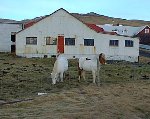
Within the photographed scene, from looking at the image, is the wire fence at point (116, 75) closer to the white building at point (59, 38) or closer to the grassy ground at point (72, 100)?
the grassy ground at point (72, 100)

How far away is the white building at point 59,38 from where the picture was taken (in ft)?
163

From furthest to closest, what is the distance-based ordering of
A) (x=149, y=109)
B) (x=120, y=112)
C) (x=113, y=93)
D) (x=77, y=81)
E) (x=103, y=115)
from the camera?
(x=77, y=81)
(x=113, y=93)
(x=149, y=109)
(x=120, y=112)
(x=103, y=115)

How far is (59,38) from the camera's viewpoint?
50.0m

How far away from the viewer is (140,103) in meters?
17.5

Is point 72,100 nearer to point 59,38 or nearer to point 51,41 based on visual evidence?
point 59,38

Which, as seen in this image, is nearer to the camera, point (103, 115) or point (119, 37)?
point (103, 115)

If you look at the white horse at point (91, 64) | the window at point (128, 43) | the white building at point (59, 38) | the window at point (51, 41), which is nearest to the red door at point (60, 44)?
the white building at point (59, 38)

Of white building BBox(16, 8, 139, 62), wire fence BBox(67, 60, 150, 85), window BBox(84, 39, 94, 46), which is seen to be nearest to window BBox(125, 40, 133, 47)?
white building BBox(16, 8, 139, 62)

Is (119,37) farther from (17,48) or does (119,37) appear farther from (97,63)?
(97,63)

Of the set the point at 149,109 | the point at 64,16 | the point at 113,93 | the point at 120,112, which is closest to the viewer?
the point at 120,112

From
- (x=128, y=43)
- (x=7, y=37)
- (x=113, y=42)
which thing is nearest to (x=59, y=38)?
(x=113, y=42)

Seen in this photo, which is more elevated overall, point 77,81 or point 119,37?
point 119,37

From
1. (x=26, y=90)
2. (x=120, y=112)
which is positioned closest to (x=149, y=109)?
(x=120, y=112)

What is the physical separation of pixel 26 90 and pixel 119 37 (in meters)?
33.3
